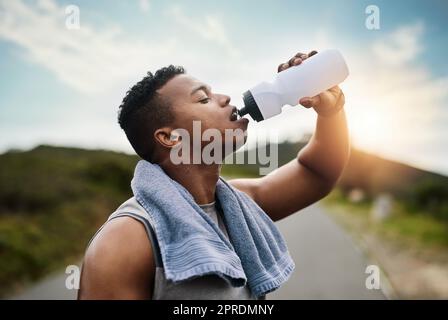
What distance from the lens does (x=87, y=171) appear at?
575 inches

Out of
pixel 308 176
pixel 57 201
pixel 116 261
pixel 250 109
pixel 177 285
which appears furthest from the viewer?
pixel 57 201

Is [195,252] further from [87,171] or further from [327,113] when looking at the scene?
[87,171]

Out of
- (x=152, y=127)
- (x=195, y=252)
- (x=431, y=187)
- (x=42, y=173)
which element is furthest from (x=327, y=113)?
(x=431, y=187)

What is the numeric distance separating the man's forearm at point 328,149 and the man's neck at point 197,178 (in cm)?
53

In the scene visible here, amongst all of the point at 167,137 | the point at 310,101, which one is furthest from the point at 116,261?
the point at 310,101

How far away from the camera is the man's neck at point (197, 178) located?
215 cm

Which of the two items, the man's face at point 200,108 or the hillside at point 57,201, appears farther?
the hillside at point 57,201

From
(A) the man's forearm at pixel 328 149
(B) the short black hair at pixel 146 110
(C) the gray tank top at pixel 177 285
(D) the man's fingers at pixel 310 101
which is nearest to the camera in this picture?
(C) the gray tank top at pixel 177 285

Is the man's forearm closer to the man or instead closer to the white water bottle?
the man

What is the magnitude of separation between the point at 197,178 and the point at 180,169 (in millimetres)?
82

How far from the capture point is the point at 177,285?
1750 millimetres

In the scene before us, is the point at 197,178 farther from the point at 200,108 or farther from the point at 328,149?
the point at 328,149

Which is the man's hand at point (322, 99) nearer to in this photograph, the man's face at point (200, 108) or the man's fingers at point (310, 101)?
the man's fingers at point (310, 101)

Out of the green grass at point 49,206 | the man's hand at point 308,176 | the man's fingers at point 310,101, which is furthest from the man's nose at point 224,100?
the green grass at point 49,206
